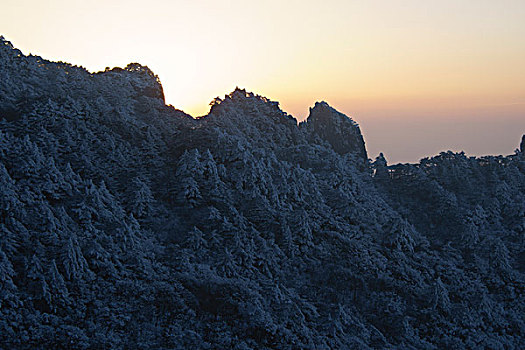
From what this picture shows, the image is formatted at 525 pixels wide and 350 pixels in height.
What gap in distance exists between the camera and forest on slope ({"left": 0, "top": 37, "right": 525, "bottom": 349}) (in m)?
28.2

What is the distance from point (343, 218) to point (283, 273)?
12.1 metres

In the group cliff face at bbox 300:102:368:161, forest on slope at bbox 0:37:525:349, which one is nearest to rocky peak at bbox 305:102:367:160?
cliff face at bbox 300:102:368:161

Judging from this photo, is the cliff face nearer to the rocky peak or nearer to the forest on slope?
the rocky peak

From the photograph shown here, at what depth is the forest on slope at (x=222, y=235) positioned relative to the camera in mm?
28219

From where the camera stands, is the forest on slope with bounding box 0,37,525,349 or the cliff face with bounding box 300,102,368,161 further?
the cliff face with bounding box 300,102,368,161

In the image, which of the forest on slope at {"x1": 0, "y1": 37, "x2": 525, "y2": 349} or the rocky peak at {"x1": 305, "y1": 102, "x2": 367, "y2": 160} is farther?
the rocky peak at {"x1": 305, "y1": 102, "x2": 367, "y2": 160}

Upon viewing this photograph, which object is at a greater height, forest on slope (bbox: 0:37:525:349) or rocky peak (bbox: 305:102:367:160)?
rocky peak (bbox: 305:102:367:160)

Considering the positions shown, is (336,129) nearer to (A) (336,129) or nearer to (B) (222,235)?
(A) (336,129)

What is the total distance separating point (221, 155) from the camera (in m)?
46.7

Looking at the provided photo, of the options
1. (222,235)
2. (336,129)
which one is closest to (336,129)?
(336,129)

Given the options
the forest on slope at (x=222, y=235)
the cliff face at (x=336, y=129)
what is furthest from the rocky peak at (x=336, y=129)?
the forest on slope at (x=222, y=235)

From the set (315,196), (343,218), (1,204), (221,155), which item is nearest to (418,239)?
(343,218)

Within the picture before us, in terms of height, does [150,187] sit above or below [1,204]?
above

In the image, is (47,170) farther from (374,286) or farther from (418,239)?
(418,239)
